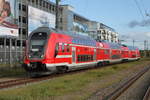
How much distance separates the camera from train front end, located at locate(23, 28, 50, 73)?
1822 centimetres

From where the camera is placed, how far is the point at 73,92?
13062 millimetres

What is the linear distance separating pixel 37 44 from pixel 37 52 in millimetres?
703

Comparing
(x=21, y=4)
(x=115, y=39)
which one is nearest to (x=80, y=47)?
(x=21, y=4)

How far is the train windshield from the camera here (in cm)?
1842

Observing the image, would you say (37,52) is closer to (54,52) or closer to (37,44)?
(37,44)

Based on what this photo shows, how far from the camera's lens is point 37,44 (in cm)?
1889

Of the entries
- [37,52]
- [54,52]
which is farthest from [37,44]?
[54,52]

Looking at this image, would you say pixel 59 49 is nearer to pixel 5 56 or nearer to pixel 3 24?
pixel 3 24

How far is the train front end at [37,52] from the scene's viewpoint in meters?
18.2

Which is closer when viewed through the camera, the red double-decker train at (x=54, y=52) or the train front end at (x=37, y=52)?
the train front end at (x=37, y=52)

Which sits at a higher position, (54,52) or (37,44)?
(37,44)

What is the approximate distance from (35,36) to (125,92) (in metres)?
8.76

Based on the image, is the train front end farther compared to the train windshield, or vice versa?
the train windshield

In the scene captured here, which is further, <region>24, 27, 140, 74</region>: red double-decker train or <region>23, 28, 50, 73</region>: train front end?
<region>24, 27, 140, 74</region>: red double-decker train
